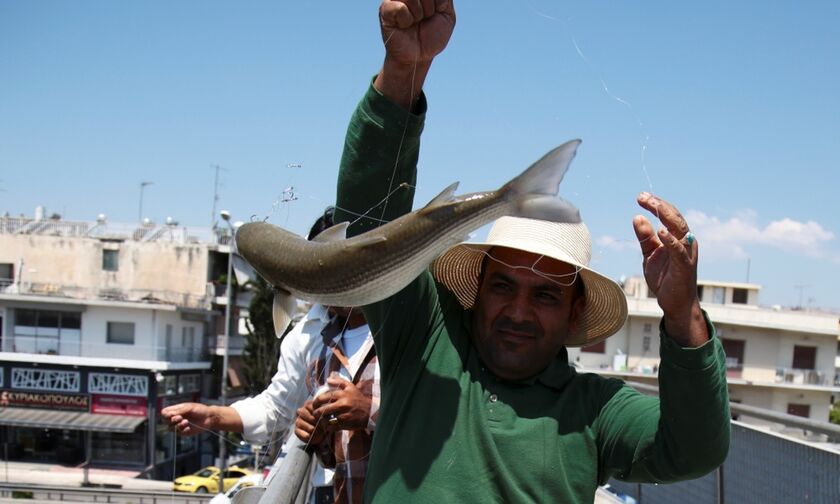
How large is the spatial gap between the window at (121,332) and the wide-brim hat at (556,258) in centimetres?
3977

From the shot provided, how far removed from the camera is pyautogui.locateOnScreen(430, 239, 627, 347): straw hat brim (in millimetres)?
2508

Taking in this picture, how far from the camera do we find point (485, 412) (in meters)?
2.22

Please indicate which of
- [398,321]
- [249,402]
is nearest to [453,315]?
[398,321]

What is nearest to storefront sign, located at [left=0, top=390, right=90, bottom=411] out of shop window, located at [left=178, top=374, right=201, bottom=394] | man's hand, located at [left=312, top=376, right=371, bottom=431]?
shop window, located at [left=178, top=374, right=201, bottom=394]

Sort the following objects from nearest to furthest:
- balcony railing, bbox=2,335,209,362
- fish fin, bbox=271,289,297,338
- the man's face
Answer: fish fin, bbox=271,289,297,338
the man's face
balcony railing, bbox=2,335,209,362

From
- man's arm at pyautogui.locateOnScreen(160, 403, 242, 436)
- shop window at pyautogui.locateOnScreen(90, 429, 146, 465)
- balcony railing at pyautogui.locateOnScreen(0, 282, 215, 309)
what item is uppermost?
man's arm at pyautogui.locateOnScreen(160, 403, 242, 436)

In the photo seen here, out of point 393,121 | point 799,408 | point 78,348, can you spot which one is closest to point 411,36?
point 393,121

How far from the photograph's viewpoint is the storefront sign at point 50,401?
36.0 m

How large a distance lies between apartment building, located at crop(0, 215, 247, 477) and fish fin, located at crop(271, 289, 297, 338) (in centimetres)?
3183

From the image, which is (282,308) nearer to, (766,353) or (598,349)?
(598,349)

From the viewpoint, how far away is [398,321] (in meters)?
2.35

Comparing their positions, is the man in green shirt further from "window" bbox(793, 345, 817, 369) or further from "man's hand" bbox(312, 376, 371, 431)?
"window" bbox(793, 345, 817, 369)

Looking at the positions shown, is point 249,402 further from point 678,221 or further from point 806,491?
point 806,491

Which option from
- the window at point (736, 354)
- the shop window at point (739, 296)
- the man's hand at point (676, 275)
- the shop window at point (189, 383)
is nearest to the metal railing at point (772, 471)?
the man's hand at point (676, 275)
